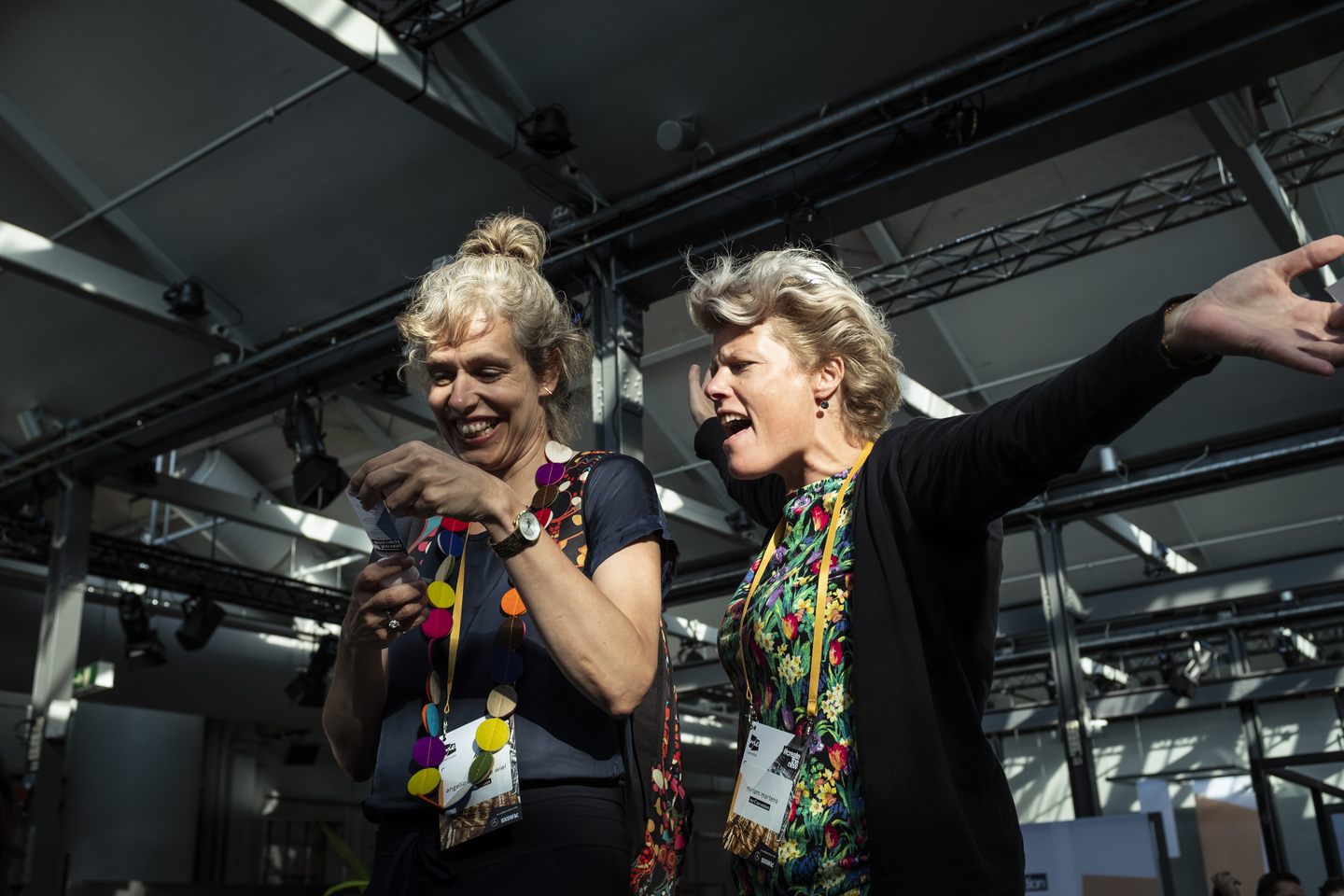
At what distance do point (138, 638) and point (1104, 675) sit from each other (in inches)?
503

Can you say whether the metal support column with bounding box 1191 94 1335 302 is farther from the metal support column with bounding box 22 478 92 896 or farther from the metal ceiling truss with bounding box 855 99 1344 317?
the metal support column with bounding box 22 478 92 896

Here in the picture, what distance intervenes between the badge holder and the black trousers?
143mm

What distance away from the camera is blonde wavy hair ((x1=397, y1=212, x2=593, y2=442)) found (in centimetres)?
151

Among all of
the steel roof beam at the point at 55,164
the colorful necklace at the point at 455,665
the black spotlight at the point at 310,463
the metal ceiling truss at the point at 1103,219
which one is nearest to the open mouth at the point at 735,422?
the colorful necklace at the point at 455,665

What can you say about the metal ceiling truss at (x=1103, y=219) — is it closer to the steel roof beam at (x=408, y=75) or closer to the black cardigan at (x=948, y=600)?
the steel roof beam at (x=408, y=75)

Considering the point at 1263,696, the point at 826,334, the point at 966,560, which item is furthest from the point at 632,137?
the point at 1263,696

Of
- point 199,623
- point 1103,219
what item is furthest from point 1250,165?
point 199,623

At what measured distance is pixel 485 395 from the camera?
149cm

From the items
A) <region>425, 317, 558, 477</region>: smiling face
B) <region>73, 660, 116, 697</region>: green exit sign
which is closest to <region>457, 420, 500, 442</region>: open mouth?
<region>425, 317, 558, 477</region>: smiling face

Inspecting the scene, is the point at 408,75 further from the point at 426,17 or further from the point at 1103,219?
the point at 1103,219

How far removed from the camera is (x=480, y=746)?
126 centimetres

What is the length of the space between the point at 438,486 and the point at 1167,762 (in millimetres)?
18167

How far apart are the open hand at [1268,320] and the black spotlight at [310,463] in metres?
6.00

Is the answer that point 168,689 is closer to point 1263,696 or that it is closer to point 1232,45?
point 1232,45
